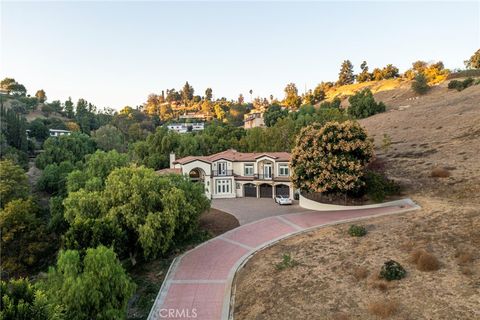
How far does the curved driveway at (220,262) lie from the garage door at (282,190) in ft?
30.5

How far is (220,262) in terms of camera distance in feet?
71.0

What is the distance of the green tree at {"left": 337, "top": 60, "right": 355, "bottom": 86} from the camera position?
14588 cm

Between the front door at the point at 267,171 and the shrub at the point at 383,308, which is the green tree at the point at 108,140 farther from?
the shrub at the point at 383,308

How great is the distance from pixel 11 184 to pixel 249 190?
2913cm

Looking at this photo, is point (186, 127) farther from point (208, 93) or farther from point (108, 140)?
point (208, 93)

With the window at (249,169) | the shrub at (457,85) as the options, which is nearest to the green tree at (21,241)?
the window at (249,169)

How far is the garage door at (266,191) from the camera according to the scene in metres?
41.4

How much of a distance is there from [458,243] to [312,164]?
13581 millimetres

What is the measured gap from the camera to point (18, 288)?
1006 cm

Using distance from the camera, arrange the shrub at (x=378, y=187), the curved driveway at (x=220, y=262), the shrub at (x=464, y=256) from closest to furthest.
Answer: the shrub at (x=464, y=256), the curved driveway at (x=220, y=262), the shrub at (x=378, y=187)

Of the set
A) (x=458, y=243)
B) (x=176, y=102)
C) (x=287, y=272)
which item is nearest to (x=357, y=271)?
(x=287, y=272)

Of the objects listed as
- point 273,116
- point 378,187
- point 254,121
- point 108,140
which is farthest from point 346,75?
point 378,187

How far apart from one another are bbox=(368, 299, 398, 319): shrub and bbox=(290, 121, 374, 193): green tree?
14.6 m

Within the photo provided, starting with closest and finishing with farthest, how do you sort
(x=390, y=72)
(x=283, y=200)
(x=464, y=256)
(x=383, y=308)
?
(x=383, y=308)
(x=464, y=256)
(x=283, y=200)
(x=390, y=72)
